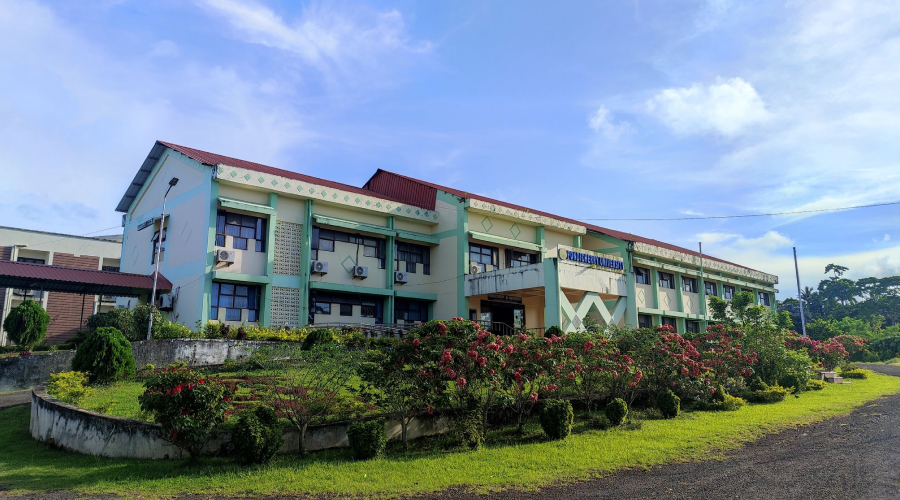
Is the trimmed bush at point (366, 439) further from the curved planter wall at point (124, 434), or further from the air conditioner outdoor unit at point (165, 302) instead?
the air conditioner outdoor unit at point (165, 302)

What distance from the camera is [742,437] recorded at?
469 inches

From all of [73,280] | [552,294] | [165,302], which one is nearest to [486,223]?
[552,294]

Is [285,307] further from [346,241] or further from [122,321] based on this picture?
[122,321]

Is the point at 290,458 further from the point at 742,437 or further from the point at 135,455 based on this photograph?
the point at 742,437

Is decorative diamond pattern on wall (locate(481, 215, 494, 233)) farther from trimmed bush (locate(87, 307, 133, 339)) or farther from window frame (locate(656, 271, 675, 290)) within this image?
trimmed bush (locate(87, 307, 133, 339))

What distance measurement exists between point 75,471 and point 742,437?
11687 mm

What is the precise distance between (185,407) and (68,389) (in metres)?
4.40

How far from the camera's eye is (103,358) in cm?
1456

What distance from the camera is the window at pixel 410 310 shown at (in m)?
25.5

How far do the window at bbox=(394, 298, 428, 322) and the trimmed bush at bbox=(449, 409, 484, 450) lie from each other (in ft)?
46.3

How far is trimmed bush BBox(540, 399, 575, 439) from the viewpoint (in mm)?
11609

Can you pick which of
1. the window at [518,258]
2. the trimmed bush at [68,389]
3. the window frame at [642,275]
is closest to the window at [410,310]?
the window at [518,258]

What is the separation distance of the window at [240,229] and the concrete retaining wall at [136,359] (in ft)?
15.2

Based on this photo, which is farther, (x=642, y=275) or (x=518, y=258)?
(x=642, y=275)
